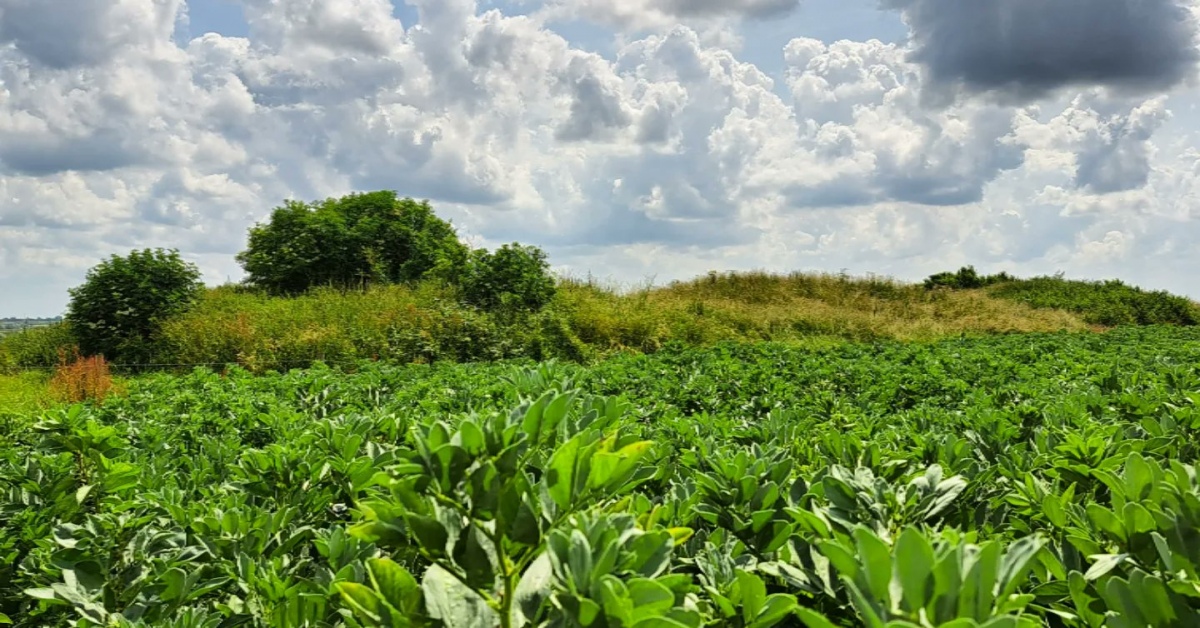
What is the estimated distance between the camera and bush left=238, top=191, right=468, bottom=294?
82.0 feet

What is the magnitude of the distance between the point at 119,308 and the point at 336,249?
9.21m

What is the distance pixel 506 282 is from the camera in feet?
53.5

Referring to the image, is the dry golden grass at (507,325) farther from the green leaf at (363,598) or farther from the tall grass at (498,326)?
the green leaf at (363,598)

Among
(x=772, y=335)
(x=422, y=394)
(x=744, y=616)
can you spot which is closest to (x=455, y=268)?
(x=772, y=335)

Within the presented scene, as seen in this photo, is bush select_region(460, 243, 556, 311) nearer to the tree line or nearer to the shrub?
the tree line

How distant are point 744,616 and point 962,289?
33961 millimetres

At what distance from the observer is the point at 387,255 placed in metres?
26.3

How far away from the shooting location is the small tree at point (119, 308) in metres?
16.6

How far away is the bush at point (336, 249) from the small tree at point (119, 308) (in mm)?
7183

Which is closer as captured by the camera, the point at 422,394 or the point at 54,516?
the point at 54,516

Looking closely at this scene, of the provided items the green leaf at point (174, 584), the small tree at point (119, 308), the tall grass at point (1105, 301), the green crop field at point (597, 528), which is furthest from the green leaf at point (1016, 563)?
the tall grass at point (1105, 301)

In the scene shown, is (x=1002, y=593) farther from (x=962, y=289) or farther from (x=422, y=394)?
(x=962, y=289)

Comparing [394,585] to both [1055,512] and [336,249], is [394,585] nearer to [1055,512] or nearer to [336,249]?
[1055,512]

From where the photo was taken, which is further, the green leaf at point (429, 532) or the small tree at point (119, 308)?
the small tree at point (119, 308)
